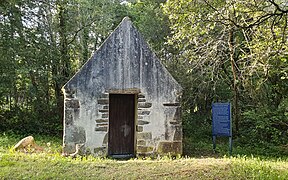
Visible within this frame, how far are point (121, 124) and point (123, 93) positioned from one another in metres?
1.33

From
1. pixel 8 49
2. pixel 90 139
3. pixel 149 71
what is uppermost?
pixel 8 49

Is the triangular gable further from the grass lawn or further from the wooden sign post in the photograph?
the grass lawn

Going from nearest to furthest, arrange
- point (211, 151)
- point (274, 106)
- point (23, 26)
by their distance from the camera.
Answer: point (211, 151)
point (274, 106)
point (23, 26)

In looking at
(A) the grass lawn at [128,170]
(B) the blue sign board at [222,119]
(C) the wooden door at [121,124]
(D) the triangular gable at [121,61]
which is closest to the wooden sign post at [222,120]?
(B) the blue sign board at [222,119]

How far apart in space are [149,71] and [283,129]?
627 cm

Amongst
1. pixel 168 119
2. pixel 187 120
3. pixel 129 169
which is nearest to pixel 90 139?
pixel 168 119

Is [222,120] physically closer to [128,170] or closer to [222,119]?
[222,119]

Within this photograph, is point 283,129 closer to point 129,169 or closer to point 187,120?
point 187,120

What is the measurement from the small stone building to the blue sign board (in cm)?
149

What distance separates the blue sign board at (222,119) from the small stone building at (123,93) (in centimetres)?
149

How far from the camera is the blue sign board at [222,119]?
9359mm

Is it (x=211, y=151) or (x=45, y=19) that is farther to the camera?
(x=45, y=19)

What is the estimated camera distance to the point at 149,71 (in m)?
8.64

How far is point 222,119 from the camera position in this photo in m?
9.51
